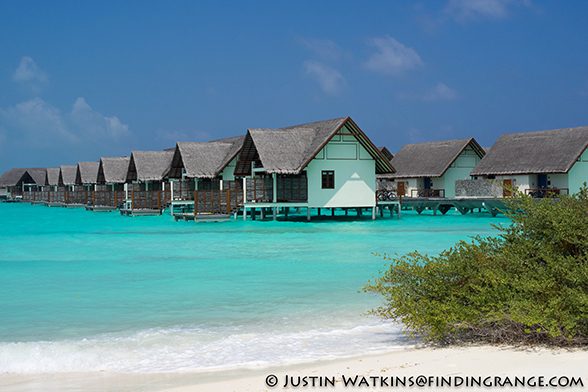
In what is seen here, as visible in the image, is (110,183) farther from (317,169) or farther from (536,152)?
(536,152)

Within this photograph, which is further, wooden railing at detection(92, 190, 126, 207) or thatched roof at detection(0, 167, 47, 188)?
thatched roof at detection(0, 167, 47, 188)

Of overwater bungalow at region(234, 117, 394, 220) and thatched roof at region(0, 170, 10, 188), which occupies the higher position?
thatched roof at region(0, 170, 10, 188)

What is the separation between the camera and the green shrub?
7.33 m

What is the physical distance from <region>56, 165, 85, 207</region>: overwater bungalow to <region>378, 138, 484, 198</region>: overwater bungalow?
3928cm

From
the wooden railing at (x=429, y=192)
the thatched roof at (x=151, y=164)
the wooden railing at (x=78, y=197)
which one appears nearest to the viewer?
the wooden railing at (x=429, y=192)

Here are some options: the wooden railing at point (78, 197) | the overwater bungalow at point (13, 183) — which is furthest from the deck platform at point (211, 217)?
the overwater bungalow at point (13, 183)

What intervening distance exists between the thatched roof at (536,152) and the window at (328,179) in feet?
52.3

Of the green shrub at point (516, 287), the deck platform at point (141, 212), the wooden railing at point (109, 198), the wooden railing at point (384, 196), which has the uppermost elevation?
the wooden railing at point (109, 198)

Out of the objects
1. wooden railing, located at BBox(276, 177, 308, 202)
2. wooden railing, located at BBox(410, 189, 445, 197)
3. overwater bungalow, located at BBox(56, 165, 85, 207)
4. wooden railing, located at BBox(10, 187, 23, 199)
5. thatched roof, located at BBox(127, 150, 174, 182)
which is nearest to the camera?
wooden railing, located at BBox(276, 177, 308, 202)

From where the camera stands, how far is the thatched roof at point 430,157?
54188mm

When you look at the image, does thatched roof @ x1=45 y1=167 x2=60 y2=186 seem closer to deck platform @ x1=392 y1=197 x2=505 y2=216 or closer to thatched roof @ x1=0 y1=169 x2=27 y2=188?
thatched roof @ x1=0 y1=169 x2=27 y2=188

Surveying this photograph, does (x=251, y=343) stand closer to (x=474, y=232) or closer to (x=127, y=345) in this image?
(x=127, y=345)

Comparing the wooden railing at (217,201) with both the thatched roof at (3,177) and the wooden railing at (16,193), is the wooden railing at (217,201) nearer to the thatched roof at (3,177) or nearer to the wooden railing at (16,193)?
the wooden railing at (16,193)

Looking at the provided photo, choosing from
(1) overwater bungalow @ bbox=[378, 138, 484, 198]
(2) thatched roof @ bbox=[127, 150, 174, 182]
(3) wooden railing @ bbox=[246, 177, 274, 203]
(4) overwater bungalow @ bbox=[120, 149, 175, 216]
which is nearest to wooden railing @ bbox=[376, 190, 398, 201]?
(1) overwater bungalow @ bbox=[378, 138, 484, 198]
